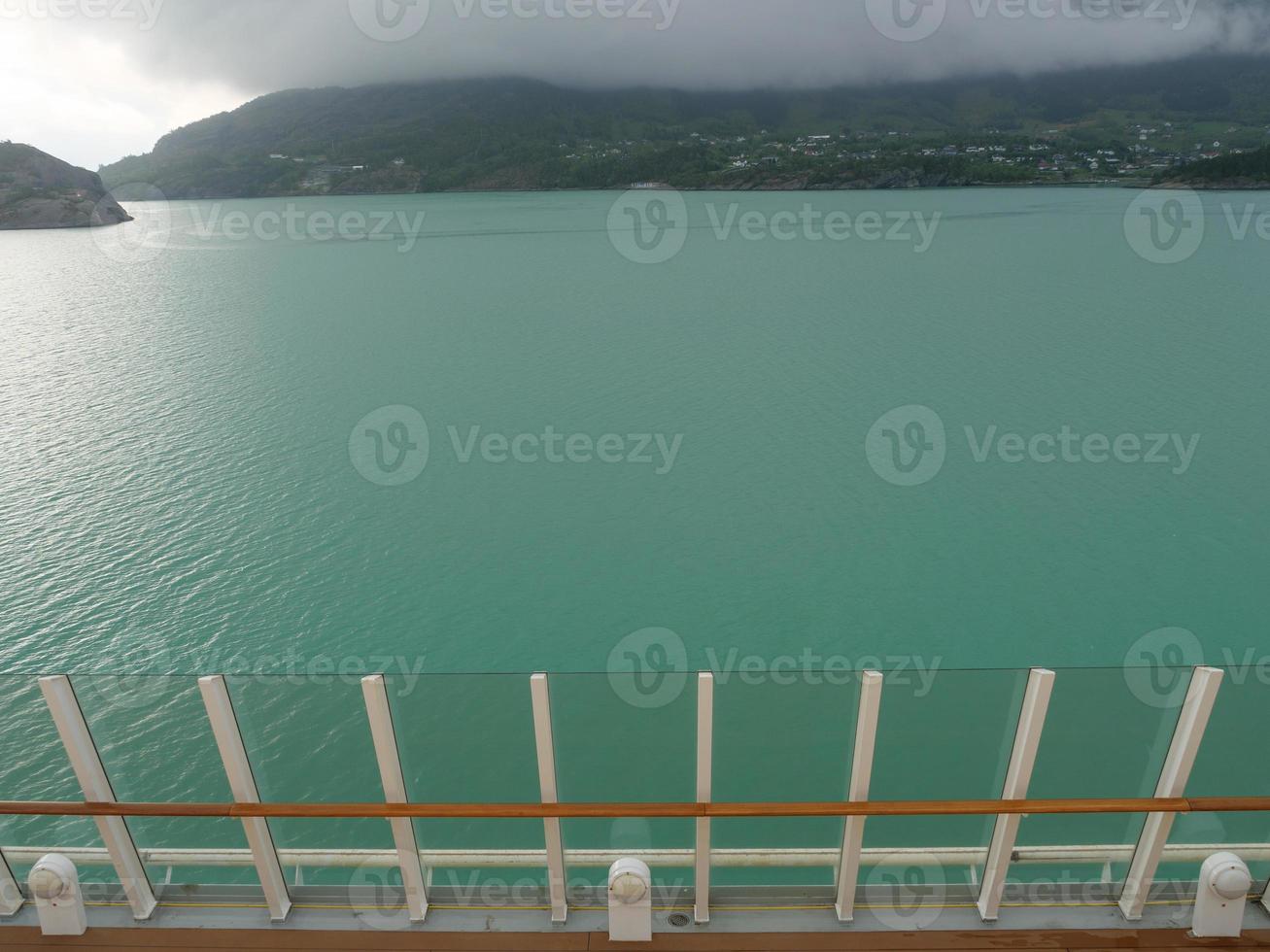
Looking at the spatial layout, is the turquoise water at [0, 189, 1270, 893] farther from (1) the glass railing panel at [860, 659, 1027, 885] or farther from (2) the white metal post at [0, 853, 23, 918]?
(2) the white metal post at [0, 853, 23, 918]

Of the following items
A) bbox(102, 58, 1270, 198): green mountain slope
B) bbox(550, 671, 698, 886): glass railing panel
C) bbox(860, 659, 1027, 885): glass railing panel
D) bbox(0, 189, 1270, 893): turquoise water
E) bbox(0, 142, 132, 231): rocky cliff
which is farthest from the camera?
bbox(102, 58, 1270, 198): green mountain slope

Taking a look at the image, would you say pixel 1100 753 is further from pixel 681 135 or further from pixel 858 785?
pixel 681 135

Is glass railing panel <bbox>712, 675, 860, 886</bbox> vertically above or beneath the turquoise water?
above

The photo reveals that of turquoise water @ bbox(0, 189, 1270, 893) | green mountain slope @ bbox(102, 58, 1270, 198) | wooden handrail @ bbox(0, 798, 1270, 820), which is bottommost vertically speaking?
turquoise water @ bbox(0, 189, 1270, 893)

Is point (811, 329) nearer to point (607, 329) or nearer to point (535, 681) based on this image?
point (607, 329)

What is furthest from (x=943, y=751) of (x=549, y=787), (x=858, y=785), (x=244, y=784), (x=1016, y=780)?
(x=244, y=784)

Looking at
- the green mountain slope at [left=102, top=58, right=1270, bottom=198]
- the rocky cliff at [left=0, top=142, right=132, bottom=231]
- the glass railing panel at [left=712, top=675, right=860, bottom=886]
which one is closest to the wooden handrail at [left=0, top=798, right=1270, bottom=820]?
the glass railing panel at [left=712, top=675, right=860, bottom=886]
